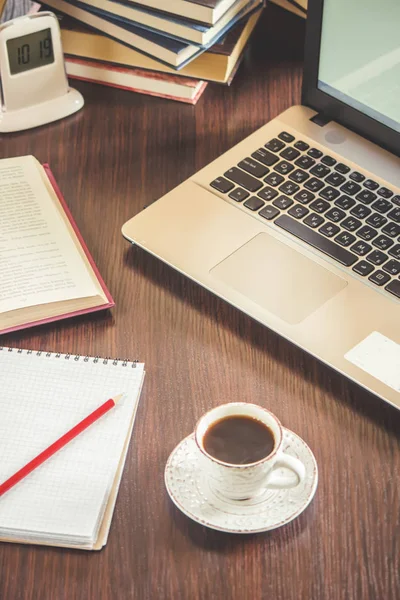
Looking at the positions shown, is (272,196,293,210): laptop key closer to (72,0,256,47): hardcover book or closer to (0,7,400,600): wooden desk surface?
(0,7,400,600): wooden desk surface

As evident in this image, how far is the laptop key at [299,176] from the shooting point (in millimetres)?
965

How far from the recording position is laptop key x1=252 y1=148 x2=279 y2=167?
985mm

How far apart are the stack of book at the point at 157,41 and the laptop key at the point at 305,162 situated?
0.64 feet

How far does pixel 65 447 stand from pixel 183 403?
120 mm

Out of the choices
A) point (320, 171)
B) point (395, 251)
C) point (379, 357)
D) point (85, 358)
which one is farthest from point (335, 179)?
point (85, 358)

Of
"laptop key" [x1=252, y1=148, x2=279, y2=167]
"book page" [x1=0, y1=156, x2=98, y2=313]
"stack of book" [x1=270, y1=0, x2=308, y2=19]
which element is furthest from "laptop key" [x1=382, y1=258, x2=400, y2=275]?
"stack of book" [x1=270, y1=0, x2=308, y2=19]

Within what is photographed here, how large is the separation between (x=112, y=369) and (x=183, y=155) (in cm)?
37

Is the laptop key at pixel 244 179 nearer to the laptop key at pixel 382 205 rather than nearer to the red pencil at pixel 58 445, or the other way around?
the laptop key at pixel 382 205

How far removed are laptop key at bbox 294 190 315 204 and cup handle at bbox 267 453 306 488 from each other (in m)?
0.36

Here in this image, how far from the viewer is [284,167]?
980 mm

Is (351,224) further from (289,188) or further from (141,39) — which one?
(141,39)

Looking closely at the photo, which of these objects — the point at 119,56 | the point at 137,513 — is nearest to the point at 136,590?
the point at 137,513

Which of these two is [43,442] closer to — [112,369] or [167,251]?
[112,369]

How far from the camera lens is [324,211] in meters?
0.93
